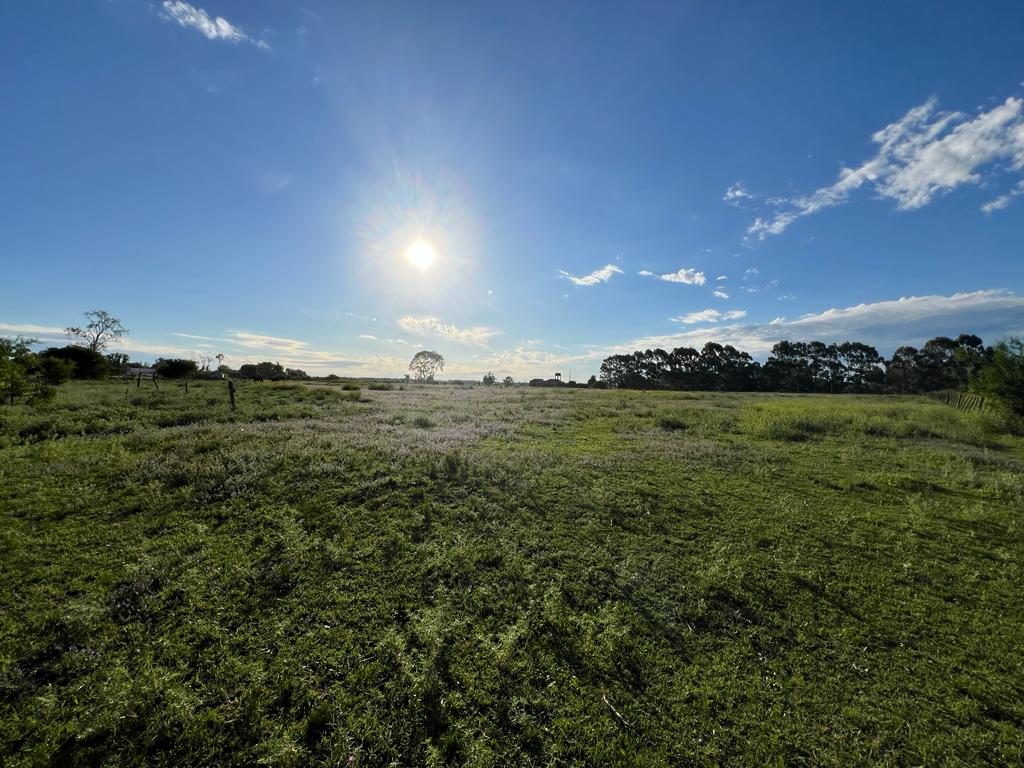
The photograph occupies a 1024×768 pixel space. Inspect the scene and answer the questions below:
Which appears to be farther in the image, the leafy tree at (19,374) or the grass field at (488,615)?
the leafy tree at (19,374)

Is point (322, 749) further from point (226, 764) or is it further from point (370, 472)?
point (370, 472)

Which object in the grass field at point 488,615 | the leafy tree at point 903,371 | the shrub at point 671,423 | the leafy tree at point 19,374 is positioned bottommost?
the grass field at point 488,615

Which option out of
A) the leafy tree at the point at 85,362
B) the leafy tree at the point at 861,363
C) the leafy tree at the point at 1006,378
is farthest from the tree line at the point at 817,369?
the leafy tree at the point at 85,362

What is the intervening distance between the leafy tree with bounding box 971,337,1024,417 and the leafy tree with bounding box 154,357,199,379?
99351 millimetres

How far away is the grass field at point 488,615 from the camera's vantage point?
14.3 ft

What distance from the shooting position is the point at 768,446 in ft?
63.9

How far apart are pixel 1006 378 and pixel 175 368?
10011 centimetres

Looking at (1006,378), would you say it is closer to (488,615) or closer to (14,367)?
(488,615)

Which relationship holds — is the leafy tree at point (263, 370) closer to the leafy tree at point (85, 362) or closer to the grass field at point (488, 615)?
the leafy tree at point (85, 362)

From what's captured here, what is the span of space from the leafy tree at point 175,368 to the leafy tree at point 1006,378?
326 ft

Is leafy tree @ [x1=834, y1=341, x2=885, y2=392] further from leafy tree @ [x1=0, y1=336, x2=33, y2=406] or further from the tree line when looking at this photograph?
leafy tree @ [x1=0, y1=336, x2=33, y2=406]

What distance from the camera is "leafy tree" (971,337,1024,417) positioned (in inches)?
1046

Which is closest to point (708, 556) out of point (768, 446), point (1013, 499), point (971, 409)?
point (1013, 499)

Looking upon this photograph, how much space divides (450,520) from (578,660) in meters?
4.67
